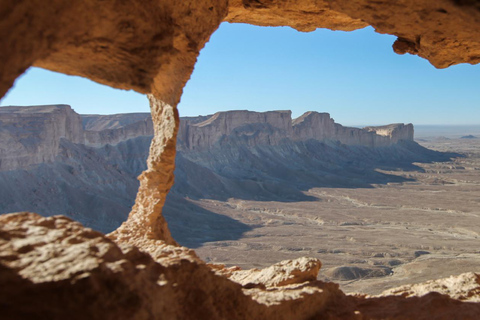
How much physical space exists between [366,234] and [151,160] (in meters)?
22.5

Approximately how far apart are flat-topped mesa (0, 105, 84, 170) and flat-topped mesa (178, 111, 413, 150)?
1555 cm

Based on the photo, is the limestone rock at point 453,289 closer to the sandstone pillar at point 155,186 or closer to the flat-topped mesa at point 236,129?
the sandstone pillar at point 155,186

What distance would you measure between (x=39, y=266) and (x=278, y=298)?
106 inches

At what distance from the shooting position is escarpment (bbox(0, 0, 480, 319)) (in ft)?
8.67

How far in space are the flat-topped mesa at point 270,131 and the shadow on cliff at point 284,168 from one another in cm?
116

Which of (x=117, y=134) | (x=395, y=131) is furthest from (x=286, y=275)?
(x=395, y=131)

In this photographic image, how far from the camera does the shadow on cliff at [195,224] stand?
1030 inches

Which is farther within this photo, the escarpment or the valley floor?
the valley floor

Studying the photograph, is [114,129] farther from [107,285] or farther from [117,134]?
[107,285]

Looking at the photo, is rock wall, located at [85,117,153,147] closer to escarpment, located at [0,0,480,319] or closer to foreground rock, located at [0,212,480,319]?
escarpment, located at [0,0,480,319]

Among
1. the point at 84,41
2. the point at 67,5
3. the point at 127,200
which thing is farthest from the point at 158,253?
the point at 127,200

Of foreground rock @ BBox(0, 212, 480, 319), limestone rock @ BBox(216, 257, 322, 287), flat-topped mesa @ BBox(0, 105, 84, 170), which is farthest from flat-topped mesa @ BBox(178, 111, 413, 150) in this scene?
foreground rock @ BBox(0, 212, 480, 319)

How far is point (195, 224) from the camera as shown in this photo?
97.8ft

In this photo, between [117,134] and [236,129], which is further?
[236,129]
